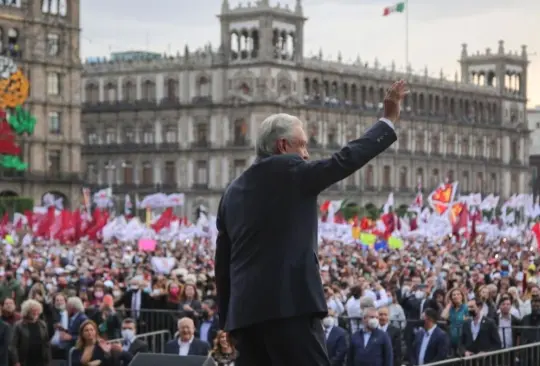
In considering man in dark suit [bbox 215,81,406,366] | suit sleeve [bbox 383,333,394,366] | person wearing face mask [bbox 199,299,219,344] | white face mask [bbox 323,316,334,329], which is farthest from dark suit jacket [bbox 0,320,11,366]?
man in dark suit [bbox 215,81,406,366]

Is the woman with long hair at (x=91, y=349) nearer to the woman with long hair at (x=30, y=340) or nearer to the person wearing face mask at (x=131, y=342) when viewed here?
the person wearing face mask at (x=131, y=342)

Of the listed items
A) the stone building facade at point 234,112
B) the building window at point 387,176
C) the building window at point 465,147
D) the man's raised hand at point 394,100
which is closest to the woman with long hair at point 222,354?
the man's raised hand at point 394,100

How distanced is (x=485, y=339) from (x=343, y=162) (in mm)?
10485

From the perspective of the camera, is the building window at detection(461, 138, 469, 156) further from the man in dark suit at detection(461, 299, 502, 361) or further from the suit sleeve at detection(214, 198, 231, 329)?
the suit sleeve at detection(214, 198, 231, 329)

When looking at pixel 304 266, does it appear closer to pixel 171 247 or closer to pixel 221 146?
pixel 171 247

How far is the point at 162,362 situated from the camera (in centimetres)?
877

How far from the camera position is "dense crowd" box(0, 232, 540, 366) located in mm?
13927

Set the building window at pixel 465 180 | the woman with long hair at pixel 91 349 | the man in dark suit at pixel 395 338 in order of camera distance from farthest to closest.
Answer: the building window at pixel 465 180 < the man in dark suit at pixel 395 338 < the woman with long hair at pixel 91 349

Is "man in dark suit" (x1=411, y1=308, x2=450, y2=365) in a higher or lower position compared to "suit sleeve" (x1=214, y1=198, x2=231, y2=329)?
lower

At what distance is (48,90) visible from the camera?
75.2 meters

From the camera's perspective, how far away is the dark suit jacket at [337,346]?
14.6 meters

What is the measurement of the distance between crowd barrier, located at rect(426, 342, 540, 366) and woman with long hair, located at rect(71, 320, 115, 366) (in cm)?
356

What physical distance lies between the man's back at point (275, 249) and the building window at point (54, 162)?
7091 centimetres

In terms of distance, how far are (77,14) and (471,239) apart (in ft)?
131
